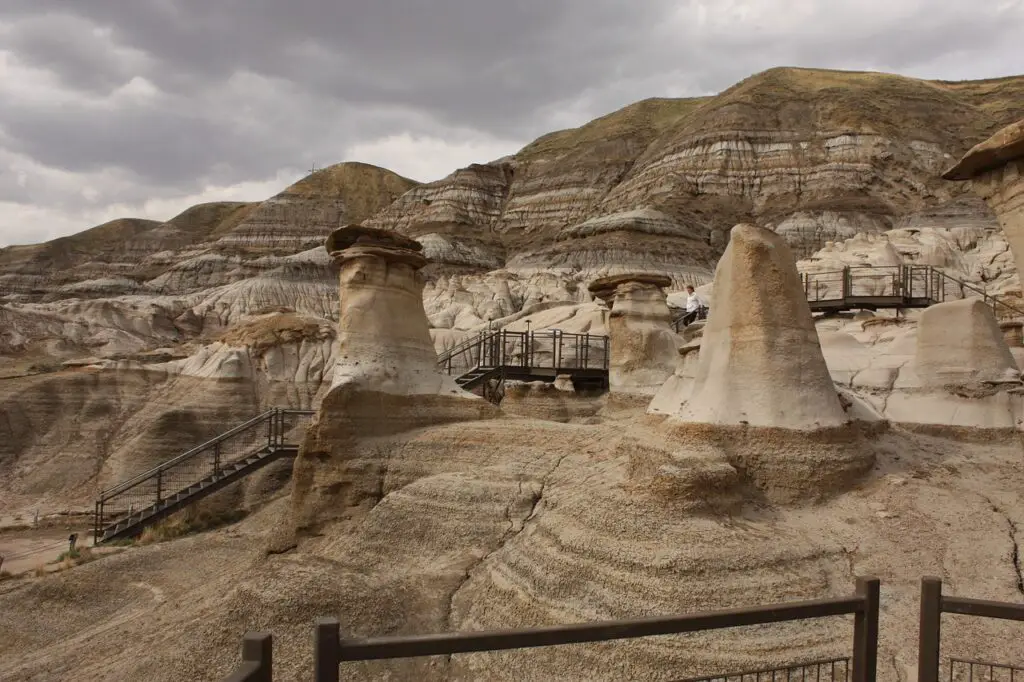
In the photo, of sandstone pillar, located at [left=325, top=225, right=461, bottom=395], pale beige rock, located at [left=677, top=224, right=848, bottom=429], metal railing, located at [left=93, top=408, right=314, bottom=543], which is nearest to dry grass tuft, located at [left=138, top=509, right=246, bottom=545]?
metal railing, located at [left=93, top=408, right=314, bottom=543]

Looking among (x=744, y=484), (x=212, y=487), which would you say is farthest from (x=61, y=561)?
(x=744, y=484)

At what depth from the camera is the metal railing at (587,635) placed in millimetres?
2604

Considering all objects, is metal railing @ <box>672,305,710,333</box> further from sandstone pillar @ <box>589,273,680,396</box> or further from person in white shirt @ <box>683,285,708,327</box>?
sandstone pillar @ <box>589,273,680,396</box>

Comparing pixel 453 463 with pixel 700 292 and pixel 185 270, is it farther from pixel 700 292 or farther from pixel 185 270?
pixel 185 270

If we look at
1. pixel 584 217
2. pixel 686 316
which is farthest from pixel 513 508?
pixel 584 217

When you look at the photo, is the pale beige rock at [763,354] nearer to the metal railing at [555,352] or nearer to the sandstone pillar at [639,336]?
the sandstone pillar at [639,336]

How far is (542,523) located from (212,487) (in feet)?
32.4

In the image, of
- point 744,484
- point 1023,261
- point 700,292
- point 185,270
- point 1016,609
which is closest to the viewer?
point 1016,609

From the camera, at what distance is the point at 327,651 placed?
259cm

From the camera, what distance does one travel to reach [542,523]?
7250mm

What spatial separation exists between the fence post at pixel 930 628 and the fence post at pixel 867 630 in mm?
192

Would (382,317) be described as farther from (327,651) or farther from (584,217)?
(584,217)

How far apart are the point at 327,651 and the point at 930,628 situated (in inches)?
102

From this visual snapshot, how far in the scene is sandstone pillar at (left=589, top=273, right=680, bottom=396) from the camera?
14.7 m
